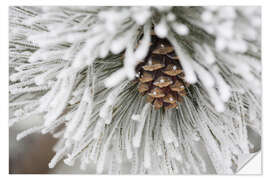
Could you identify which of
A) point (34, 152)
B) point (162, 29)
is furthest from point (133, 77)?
point (34, 152)

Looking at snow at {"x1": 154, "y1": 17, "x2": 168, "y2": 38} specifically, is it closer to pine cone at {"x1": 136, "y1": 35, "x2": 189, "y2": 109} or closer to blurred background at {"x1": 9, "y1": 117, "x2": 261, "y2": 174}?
pine cone at {"x1": 136, "y1": 35, "x2": 189, "y2": 109}

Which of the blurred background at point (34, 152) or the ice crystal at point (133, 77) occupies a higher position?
the ice crystal at point (133, 77)

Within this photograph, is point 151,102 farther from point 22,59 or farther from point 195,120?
point 22,59

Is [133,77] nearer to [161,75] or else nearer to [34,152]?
[161,75]

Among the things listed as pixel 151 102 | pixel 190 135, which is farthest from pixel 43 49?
pixel 190 135

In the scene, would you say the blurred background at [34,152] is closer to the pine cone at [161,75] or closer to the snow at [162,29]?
the pine cone at [161,75]

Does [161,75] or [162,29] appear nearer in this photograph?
[162,29]
